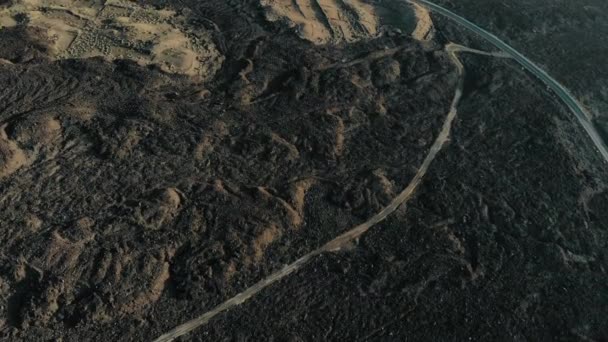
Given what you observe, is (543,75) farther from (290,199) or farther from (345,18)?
(290,199)

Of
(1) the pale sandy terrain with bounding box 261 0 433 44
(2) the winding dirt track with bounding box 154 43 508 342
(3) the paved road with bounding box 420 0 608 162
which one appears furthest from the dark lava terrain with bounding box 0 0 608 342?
(1) the pale sandy terrain with bounding box 261 0 433 44

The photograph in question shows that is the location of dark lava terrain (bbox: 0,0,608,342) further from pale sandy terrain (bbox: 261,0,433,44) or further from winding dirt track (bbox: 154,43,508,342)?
pale sandy terrain (bbox: 261,0,433,44)

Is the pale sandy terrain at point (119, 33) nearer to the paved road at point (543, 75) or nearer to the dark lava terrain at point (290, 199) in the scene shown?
the dark lava terrain at point (290, 199)

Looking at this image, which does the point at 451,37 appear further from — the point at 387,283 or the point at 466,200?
the point at 387,283

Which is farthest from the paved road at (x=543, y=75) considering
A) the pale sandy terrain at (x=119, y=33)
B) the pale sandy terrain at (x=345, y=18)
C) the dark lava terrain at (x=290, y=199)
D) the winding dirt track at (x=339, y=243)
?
the pale sandy terrain at (x=119, y=33)

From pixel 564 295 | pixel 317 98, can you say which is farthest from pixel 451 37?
pixel 564 295

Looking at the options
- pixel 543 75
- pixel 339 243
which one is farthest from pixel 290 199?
pixel 543 75
